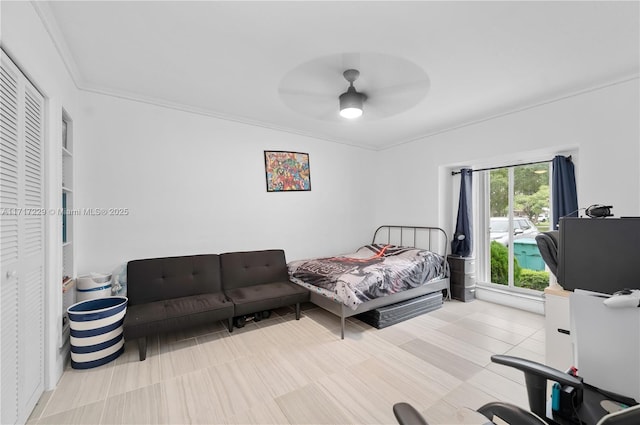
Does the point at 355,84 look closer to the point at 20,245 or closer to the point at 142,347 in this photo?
the point at 20,245

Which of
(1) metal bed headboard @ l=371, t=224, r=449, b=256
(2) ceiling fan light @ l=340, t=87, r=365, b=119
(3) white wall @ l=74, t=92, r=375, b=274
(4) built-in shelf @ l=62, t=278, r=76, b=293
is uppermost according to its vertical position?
(2) ceiling fan light @ l=340, t=87, r=365, b=119

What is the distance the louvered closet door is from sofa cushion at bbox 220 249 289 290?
1.67 m

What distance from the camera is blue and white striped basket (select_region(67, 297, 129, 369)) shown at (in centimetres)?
218

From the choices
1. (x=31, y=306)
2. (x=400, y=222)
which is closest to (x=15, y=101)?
(x=31, y=306)

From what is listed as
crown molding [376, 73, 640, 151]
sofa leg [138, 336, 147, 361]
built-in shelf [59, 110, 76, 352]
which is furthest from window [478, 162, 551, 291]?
built-in shelf [59, 110, 76, 352]

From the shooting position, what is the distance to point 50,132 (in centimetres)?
196

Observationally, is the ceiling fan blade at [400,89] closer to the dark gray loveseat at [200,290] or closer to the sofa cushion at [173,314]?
the dark gray loveseat at [200,290]

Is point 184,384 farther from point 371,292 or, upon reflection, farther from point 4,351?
point 371,292

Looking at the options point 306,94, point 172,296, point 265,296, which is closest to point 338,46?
point 306,94

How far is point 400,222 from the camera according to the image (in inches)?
192

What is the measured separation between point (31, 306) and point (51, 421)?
2.39 ft

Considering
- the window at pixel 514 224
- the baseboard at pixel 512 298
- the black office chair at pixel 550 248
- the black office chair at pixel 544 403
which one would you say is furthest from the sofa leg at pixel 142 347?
the window at pixel 514 224

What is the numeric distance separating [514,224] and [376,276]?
247 centimetres

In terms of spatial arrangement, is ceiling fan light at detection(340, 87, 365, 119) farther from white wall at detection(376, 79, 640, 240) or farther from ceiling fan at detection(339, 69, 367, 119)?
white wall at detection(376, 79, 640, 240)
